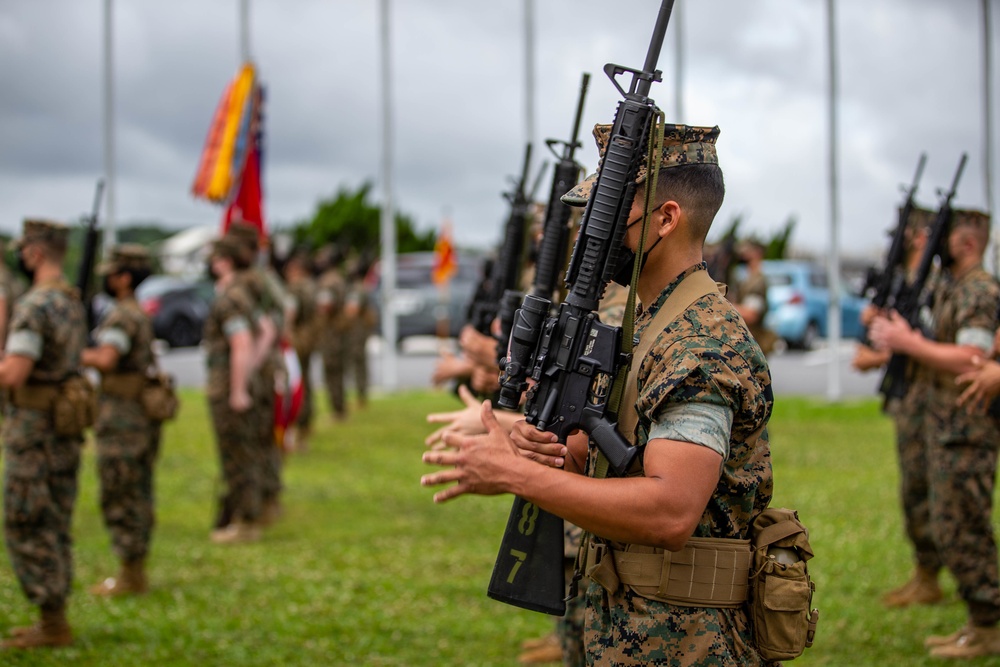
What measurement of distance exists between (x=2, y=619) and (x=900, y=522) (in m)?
6.72

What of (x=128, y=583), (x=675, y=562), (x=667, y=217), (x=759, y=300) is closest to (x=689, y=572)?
(x=675, y=562)

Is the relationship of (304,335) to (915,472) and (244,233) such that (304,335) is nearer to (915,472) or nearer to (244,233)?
(244,233)

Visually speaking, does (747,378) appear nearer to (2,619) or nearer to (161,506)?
(2,619)

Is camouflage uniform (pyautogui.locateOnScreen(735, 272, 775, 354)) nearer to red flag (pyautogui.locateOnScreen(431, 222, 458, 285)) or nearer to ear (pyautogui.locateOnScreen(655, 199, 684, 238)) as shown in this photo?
ear (pyautogui.locateOnScreen(655, 199, 684, 238))

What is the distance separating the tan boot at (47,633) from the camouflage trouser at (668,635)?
395 cm

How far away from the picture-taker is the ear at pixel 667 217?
106 inches

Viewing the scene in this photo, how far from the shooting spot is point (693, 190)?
2697 mm

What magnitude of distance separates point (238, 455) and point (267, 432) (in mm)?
395

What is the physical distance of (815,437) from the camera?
524 inches

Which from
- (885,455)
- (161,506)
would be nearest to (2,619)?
(161,506)

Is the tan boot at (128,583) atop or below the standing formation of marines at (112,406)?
below

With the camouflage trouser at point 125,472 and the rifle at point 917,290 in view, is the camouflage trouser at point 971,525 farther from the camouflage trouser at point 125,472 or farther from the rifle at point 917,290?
the camouflage trouser at point 125,472

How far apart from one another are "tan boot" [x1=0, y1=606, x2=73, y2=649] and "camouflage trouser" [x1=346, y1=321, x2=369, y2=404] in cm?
1012

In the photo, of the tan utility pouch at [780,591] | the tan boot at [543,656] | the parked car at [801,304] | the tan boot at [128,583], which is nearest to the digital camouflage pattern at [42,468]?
the tan boot at [128,583]
